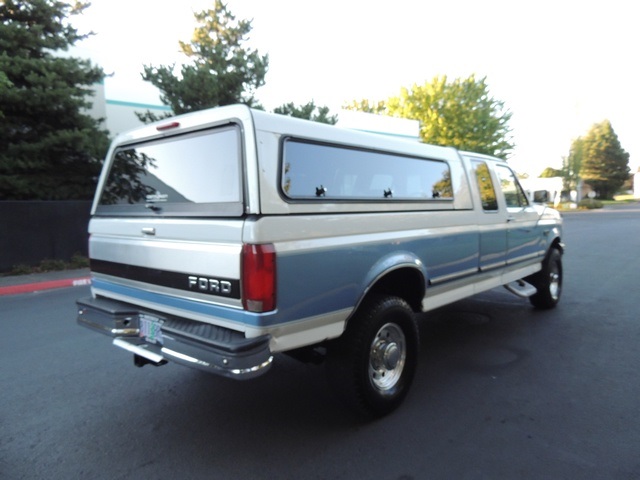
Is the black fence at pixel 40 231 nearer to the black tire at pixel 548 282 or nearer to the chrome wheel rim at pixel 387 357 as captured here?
the chrome wheel rim at pixel 387 357

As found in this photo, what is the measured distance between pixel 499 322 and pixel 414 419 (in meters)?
2.96

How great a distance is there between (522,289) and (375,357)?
3.18 m

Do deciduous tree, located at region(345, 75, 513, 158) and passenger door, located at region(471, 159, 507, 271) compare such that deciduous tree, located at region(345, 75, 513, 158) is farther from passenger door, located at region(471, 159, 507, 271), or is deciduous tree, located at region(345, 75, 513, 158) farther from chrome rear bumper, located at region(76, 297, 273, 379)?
chrome rear bumper, located at region(76, 297, 273, 379)

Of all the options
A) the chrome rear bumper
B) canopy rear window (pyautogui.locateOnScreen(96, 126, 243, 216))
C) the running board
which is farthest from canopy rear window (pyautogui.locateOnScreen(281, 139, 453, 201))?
the running board

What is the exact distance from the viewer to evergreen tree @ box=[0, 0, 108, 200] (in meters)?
10.9

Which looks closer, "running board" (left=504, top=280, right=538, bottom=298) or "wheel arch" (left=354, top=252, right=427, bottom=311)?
"wheel arch" (left=354, top=252, right=427, bottom=311)

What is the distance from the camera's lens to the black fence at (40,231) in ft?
34.0

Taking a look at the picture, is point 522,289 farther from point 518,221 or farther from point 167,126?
point 167,126

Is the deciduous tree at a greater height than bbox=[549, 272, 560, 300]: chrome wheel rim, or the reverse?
the deciduous tree

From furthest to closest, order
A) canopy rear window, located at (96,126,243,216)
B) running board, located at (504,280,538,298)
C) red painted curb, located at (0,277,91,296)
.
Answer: red painted curb, located at (0,277,91,296)
running board, located at (504,280,538,298)
canopy rear window, located at (96,126,243,216)

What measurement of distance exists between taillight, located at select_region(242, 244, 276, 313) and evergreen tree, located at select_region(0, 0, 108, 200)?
420 inches

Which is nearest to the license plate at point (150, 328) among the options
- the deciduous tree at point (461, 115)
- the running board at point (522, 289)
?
the running board at point (522, 289)

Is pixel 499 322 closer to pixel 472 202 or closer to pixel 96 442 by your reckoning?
pixel 472 202

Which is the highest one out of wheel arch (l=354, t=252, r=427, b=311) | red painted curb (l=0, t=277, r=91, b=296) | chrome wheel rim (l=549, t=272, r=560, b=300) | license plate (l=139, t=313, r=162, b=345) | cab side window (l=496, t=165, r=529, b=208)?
cab side window (l=496, t=165, r=529, b=208)
